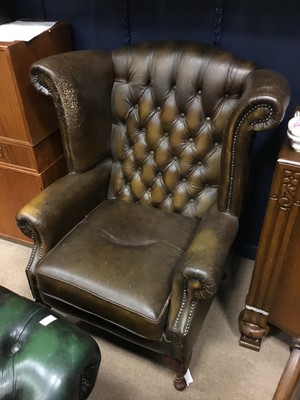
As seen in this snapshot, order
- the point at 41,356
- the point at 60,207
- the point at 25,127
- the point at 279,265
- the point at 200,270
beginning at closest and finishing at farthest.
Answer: the point at 41,356 → the point at 200,270 → the point at 279,265 → the point at 60,207 → the point at 25,127

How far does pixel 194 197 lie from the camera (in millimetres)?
1490

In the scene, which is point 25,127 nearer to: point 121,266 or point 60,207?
point 60,207

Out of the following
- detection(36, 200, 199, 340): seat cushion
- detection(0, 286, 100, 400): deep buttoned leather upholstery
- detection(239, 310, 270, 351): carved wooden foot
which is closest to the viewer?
detection(0, 286, 100, 400): deep buttoned leather upholstery

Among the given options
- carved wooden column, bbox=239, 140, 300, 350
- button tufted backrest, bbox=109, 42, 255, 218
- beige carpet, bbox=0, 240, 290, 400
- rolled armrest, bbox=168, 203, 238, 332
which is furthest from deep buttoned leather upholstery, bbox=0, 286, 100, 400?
button tufted backrest, bbox=109, 42, 255, 218

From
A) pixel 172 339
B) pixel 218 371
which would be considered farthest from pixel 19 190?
pixel 218 371

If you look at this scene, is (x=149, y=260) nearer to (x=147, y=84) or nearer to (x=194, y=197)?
(x=194, y=197)

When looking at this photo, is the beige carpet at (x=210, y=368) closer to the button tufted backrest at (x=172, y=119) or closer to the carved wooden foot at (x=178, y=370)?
the carved wooden foot at (x=178, y=370)

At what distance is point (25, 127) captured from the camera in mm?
1510

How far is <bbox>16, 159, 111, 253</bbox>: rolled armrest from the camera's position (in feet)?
4.17

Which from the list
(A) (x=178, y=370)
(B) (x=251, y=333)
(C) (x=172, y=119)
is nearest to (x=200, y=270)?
(A) (x=178, y=370)

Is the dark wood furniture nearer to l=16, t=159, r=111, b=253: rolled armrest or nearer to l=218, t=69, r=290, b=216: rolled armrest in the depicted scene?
l=218, t=69, r=290, b=216: rolled armrest

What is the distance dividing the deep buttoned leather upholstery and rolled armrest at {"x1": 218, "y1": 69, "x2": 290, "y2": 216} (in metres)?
Answer: 0.66

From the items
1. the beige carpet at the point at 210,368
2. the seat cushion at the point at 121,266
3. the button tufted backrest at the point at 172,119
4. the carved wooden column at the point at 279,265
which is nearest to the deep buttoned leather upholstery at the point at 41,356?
the seat cushion at the point at 121,266

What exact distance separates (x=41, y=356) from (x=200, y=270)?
1.57ft
